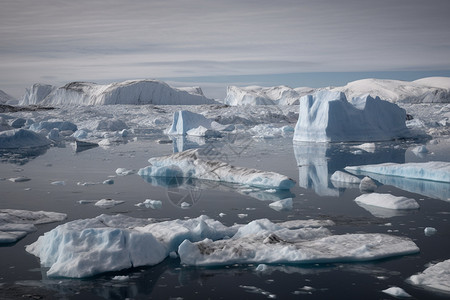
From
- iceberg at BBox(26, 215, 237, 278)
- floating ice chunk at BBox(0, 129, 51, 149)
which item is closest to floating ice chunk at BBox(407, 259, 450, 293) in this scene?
iceberg at BBox(26, 215, 237, 278)

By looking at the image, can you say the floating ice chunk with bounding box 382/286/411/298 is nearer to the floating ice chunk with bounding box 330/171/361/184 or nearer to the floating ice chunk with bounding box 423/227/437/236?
the floating ice chunk with bounding box 423/227/437/236

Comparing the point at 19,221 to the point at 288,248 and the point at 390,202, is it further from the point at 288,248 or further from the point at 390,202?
the point at 390,202

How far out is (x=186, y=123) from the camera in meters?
23.4

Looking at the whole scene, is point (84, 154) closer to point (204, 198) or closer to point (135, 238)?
point (204, 198)

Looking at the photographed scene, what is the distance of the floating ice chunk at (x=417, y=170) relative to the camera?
9.05 metres

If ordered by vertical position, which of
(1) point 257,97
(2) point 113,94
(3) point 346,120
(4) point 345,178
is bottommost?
(1) point 257,97

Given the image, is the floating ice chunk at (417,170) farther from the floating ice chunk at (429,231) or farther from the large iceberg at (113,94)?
the large iceberg at (113,94)

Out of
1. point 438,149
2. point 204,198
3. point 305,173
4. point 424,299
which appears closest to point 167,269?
point 424,299

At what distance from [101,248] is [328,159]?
9.31m

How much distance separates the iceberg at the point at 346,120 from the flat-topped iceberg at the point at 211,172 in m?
8.63

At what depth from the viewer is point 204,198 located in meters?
7.63

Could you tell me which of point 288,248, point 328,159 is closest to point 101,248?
point 288,248

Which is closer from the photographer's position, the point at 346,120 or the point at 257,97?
→ the point at 346,120

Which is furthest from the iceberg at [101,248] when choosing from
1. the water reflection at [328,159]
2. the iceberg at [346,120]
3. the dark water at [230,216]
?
A: the iceberg at [346,120]
